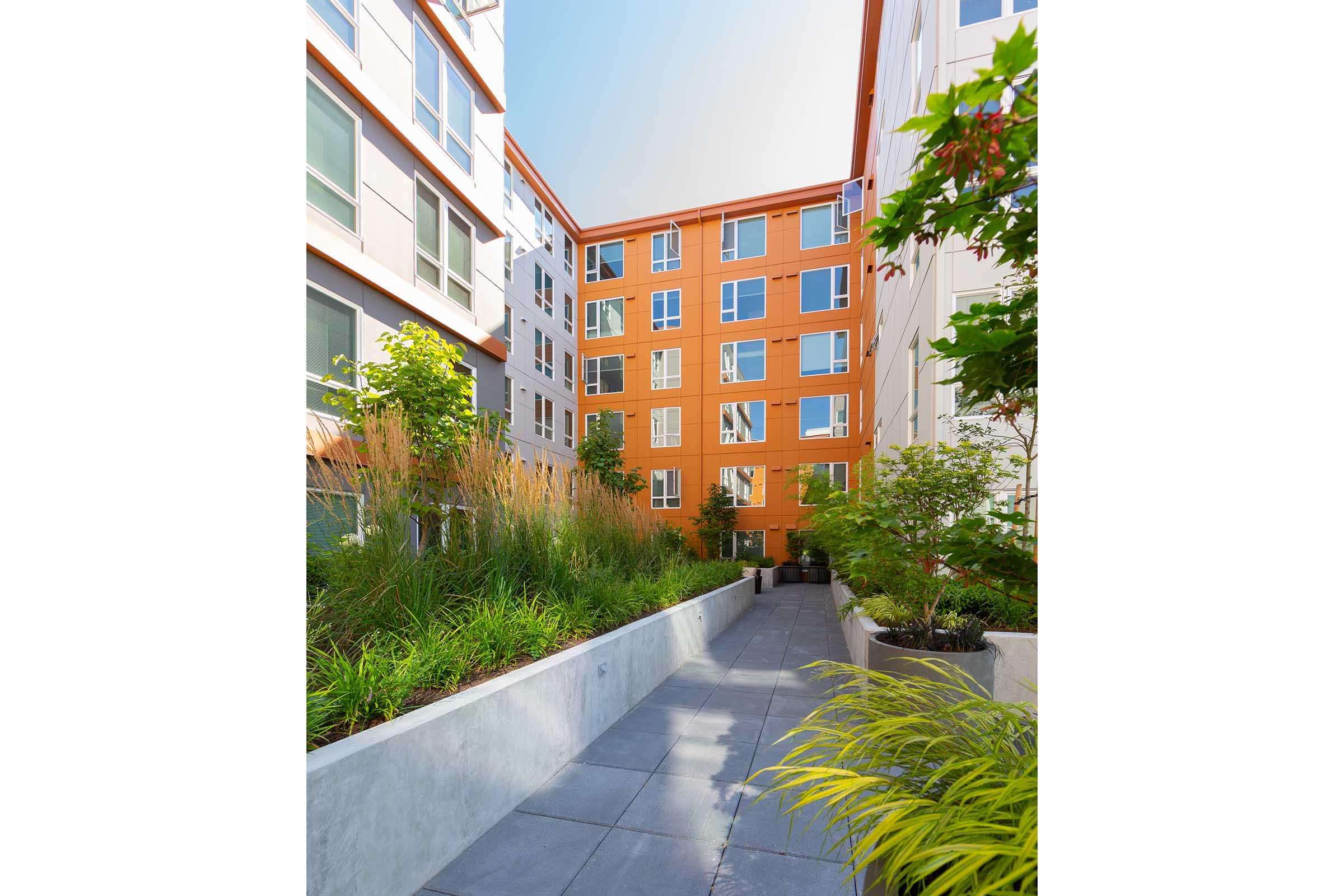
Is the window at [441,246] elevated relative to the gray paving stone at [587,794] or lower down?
elevated

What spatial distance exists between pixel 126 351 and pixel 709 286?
17.0 m

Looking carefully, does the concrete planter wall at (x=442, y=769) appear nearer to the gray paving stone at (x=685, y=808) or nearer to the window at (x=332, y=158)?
the gray paving stone at (x=685, y=808)

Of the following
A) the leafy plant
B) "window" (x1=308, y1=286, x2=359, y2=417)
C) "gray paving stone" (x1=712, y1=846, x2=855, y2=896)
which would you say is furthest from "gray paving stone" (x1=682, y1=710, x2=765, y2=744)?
"window" (x1=308, y1=286, x2=359, y2=417)

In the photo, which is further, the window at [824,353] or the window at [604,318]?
the window at [604,318]

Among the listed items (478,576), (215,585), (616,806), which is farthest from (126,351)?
(478,576)

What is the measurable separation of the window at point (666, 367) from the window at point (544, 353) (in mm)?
2928

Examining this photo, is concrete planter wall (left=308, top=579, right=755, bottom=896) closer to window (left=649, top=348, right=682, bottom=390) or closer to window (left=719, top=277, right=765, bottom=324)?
window (left=649, top=348, right=682, bottom=390)

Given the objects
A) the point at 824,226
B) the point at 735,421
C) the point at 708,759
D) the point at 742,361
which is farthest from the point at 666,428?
the point at 708,759

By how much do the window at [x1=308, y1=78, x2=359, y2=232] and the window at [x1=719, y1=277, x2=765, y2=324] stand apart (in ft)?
39.4

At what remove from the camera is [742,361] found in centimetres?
1677

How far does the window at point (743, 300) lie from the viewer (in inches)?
656

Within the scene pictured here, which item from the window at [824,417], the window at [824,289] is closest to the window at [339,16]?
the window at [824,289]

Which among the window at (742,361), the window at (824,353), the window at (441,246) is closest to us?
the window at (441,246)
